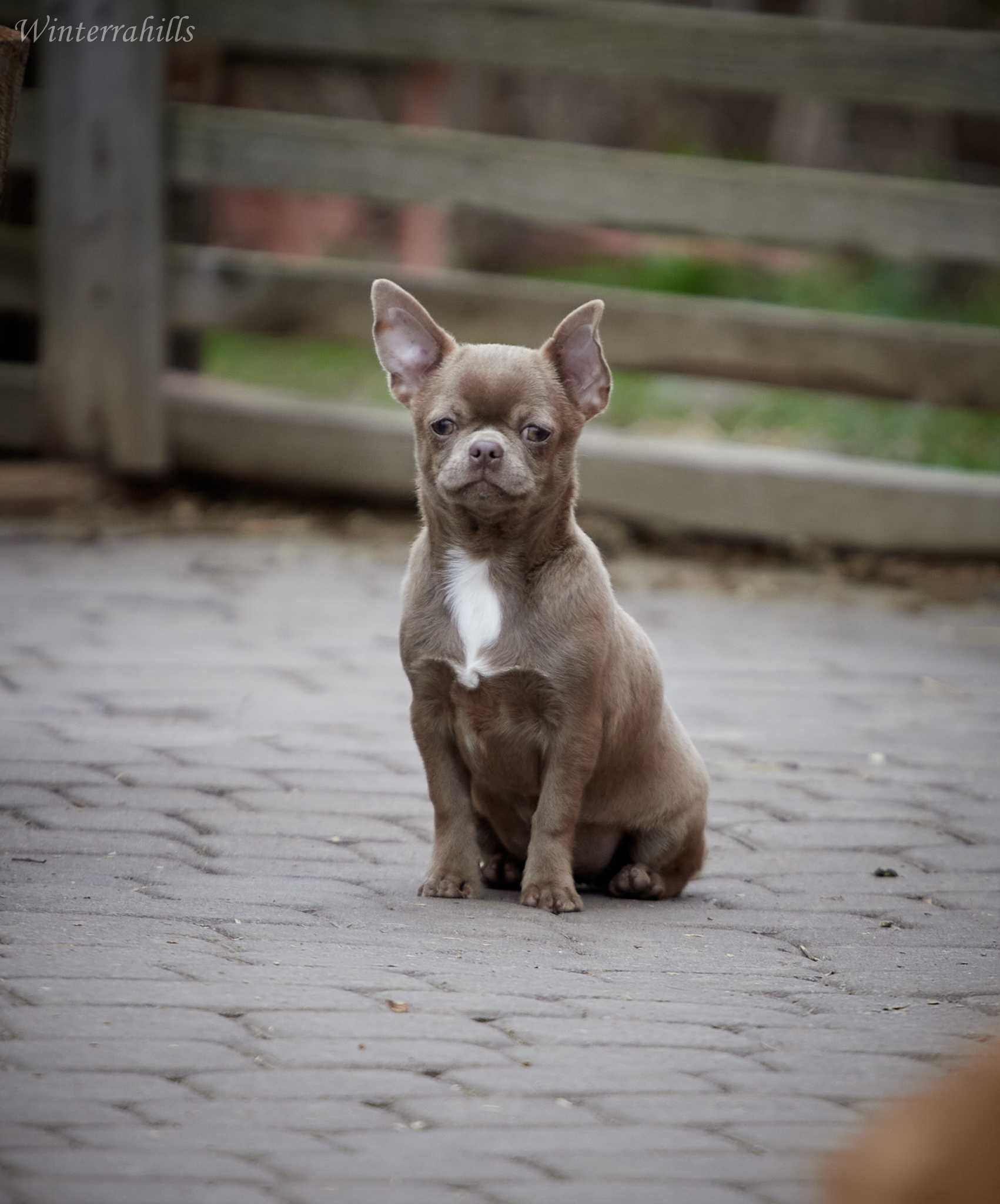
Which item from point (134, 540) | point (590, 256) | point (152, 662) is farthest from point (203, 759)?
point (590, 256)

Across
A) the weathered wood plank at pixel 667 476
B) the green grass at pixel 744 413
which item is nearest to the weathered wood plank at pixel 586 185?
the weathered wood plank at pixel 667 476

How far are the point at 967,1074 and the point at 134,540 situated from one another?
6463mm

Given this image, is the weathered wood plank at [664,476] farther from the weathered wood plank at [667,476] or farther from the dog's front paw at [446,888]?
the dog's front paw at [446,888]

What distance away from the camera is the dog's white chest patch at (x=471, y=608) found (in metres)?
3.75

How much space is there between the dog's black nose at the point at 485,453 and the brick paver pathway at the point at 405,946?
36.3 inches

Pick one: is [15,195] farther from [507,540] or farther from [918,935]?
[918,935]

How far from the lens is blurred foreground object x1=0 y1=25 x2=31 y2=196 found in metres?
3.23

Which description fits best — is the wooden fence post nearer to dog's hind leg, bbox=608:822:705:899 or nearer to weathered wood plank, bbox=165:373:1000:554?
weathered wood plank, bbox=165:373:1000:554

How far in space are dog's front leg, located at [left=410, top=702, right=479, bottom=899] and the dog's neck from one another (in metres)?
0.34

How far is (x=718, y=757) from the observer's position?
16.8ft

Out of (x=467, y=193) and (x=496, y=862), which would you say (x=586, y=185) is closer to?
(x=467, y=193)

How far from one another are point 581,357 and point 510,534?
451 millimetres

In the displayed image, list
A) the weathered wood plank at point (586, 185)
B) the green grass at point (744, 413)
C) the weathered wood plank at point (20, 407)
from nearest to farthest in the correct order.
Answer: the weathered wood plank at point (586, 185) → the weathered wood plank at point (20, 407) → the green grass at point (744, 413)

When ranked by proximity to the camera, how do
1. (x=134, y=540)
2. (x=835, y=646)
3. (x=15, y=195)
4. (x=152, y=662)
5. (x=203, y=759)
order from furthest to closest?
1. (x=15, y=195)
2. (x=134, y=540)
3. (x=835, y=646)
4. (x=152, y=662)
5. (x=203, y=759)
